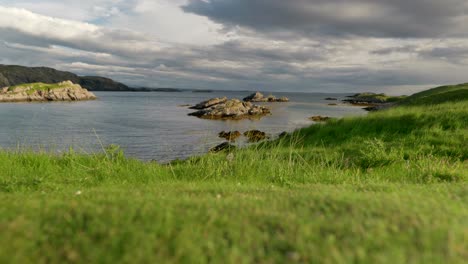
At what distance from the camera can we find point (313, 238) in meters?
3.46

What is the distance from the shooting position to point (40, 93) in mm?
160375

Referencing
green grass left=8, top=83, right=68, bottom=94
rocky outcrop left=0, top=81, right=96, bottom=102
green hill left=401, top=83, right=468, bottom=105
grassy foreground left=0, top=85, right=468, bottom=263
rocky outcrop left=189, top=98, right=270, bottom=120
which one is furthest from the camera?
green grass left=8, top=83, right=68, bottom=94

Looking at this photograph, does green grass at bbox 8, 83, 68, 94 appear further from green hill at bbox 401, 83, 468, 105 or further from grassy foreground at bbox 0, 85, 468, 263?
grassy foreground at bbox 0, 85, 468, 263

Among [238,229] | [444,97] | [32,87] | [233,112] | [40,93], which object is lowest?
[233,112]

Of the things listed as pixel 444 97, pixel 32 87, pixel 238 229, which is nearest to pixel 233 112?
pixel 444 97

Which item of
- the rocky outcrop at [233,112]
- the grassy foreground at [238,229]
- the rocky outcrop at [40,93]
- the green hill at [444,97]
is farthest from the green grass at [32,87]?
the grassy foreground at [238,229]

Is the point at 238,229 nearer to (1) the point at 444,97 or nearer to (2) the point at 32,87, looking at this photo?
(1) the point at 444,97

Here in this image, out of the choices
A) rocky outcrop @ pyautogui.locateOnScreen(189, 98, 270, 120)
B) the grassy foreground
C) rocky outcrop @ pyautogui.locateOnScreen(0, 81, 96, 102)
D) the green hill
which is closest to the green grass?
rocky outcrop @ pyautogui.locateOnScreen(0, 81, 96, 102)

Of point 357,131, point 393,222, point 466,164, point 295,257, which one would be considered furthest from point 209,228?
point 357,131

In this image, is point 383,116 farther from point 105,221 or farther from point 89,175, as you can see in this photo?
point 105,221

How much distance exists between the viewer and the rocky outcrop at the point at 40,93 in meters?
154

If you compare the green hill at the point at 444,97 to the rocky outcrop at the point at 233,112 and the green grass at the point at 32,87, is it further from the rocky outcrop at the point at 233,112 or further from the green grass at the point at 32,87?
the green grass at the point at 32,87

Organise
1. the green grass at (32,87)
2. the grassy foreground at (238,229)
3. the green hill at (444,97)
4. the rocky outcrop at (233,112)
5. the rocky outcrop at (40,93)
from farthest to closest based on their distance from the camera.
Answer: the green grass at (32,87)
the rocky outcrop at (40,93)
the rocky outcrop at (233,112)
the green hill at (444,97)
the grassy foreground at (238,229)

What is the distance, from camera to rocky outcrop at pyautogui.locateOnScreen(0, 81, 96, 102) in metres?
154
